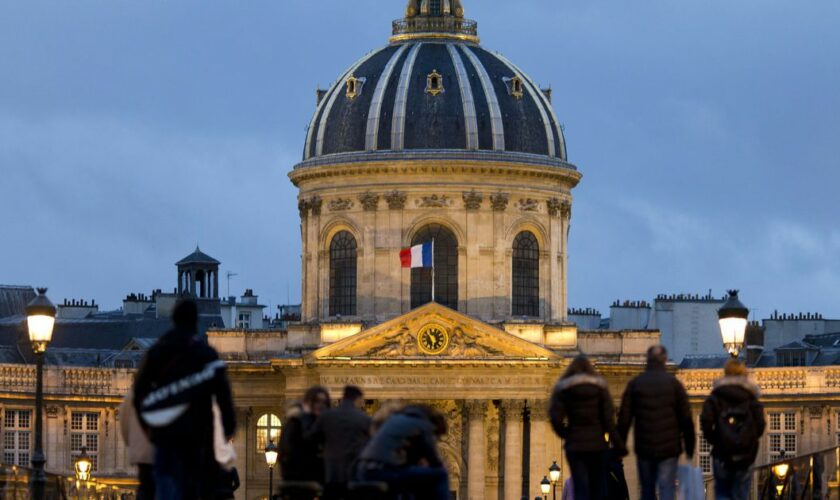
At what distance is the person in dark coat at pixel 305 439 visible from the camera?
34.2 metres

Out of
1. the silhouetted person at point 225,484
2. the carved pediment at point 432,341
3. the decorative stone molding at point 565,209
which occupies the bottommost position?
the silhouetted person at point 225,484

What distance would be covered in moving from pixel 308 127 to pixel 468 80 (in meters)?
7.02

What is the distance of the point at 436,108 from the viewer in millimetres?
101438

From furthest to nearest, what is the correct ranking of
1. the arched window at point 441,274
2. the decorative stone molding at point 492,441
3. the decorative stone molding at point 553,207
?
the decorative stone molding at point 553,207 → the arched window at point 441,274 → the decorative stone molding at point 492,441

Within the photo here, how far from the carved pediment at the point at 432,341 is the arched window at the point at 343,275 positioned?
7548 mm

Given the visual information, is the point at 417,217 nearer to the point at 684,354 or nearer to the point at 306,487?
the point at 684,354

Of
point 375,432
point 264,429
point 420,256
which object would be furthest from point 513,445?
point 375,432

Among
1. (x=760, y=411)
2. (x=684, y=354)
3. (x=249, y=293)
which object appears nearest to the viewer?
(x=760, y=411)

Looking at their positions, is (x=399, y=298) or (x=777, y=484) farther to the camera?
(x=399, y=298)

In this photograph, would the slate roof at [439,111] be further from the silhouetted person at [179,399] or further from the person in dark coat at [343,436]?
the silhouetted person at [179,399]

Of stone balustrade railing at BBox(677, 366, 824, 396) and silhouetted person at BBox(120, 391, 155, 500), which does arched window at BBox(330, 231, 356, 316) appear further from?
silhouetted person at BBox(120, 391, 155, 500)

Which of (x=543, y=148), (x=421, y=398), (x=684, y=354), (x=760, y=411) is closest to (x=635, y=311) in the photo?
(x=684, y=354)

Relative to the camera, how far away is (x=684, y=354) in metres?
120

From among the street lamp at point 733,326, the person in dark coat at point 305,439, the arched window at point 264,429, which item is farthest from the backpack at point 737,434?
the arched window at point 264,429
